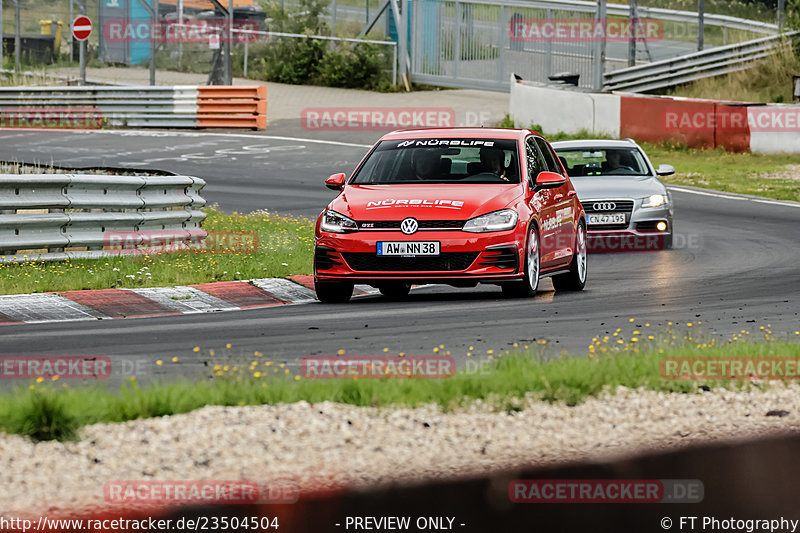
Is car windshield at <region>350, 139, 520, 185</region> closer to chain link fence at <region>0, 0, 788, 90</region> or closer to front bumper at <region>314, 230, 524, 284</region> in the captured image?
front bumper at <region>314, 230, 524, 284</region>

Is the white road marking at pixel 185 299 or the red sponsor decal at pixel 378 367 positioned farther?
the white road marking at pixel 185 299

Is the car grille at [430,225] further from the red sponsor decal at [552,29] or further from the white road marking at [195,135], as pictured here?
the red sponsor decal at [552,29]

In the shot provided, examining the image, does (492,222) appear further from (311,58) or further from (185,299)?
(311,58)

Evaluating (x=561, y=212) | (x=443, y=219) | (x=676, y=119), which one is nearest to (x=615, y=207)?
(x=561, y=212)

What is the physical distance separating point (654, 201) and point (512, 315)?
7.00 m

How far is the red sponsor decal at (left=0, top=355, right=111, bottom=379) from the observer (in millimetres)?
8180

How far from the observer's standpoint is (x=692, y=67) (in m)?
41.3

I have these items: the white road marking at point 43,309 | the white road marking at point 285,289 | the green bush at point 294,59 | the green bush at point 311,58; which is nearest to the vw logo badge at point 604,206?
the white road marking at point 285,289

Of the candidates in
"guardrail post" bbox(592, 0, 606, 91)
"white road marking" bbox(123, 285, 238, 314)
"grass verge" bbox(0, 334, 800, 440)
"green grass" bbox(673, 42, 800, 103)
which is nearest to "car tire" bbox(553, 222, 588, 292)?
"white road marking" bbox(123, 285, 238, 314)

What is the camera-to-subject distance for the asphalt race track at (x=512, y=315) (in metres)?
9.59

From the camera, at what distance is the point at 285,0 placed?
49.3 metres

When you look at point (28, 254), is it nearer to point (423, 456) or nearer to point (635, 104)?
point (423, 456)

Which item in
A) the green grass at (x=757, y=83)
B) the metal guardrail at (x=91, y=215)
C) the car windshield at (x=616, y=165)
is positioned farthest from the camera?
the green grass at (x=757, y=83)

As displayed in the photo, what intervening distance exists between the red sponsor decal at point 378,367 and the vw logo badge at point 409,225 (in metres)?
3.42
